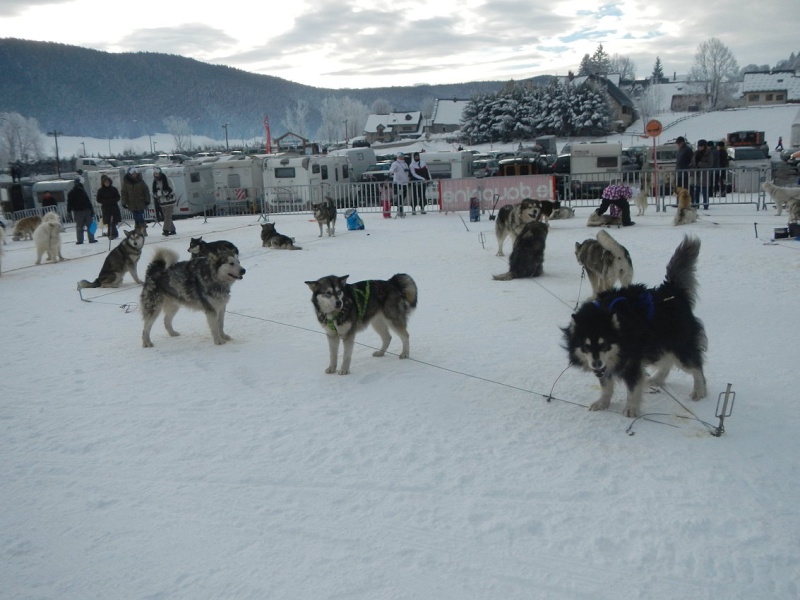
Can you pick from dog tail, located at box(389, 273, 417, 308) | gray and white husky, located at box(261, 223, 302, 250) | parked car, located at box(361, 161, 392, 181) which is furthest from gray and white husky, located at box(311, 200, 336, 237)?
parked car, located at box(361, 161, 392, 181)

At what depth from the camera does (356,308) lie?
5.12 metres

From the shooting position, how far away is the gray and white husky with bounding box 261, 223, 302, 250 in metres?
12.4

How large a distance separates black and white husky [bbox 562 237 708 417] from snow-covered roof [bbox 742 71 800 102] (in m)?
88.3

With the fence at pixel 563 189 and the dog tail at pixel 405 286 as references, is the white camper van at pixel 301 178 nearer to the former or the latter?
the fence at pixel 563 189

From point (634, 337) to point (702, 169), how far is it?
1378 centimetres

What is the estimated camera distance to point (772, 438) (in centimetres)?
364

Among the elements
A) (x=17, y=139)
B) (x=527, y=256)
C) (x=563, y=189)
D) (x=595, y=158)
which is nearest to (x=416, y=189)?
(x=563, y=189)

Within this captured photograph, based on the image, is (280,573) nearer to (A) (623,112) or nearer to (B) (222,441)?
(B) (222,441)

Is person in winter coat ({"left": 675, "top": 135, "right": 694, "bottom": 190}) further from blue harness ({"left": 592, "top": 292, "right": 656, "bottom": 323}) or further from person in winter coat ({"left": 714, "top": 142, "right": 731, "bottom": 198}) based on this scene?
blue harness ({"left": 592, "top": 292, "right": 656, "bottom": 323})

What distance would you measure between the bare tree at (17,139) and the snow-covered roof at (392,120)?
5574 cm

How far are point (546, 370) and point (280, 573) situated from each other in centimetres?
296

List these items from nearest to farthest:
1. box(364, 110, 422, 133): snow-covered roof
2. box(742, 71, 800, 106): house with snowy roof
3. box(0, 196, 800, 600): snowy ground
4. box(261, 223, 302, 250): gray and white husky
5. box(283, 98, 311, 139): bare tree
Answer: box(0, 196, 800, 600): snowy ground → box(261, 223, 302, 250): gray and white husky → box(742, 71, 800, 106): house with snowy roof → box(364, 110, 422, 133): snow-covered roof → box(283, 98, 311, 139): bare tree

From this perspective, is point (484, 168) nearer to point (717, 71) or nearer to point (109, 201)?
point (109, 201)

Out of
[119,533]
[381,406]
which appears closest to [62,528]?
[119,533]
